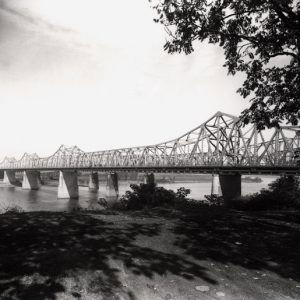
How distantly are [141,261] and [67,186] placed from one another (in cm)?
7040

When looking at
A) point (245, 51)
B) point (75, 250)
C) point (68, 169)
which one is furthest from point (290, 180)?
point (68, 169)

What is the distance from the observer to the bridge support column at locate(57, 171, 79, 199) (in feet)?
230

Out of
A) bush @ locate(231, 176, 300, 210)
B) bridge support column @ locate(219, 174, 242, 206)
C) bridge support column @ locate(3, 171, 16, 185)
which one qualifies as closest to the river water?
bridge support column @ locate(219, 174, 242, 206)

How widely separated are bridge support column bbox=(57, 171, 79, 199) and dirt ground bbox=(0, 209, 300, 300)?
64.4 metres

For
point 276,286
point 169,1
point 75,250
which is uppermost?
point 169,1

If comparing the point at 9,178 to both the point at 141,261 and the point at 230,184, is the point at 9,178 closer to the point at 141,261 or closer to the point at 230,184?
the point at 230,184

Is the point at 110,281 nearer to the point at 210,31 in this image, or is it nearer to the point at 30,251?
the point at 30,251

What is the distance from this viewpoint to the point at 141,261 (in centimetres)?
574

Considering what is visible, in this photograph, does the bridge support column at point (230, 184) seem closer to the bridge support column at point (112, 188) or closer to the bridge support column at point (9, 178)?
the bridge support column at point (112, 188)

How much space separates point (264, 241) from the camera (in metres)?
7.85

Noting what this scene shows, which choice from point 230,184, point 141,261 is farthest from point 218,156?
point 141,261

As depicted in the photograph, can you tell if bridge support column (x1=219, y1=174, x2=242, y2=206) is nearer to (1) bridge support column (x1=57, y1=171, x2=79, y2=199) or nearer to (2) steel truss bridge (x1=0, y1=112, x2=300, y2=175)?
(2) steel truss bridge (x1=0, y1=112, x2=300, y2=175)

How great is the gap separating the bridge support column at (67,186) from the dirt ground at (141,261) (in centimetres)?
6436

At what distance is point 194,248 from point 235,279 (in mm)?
1604
